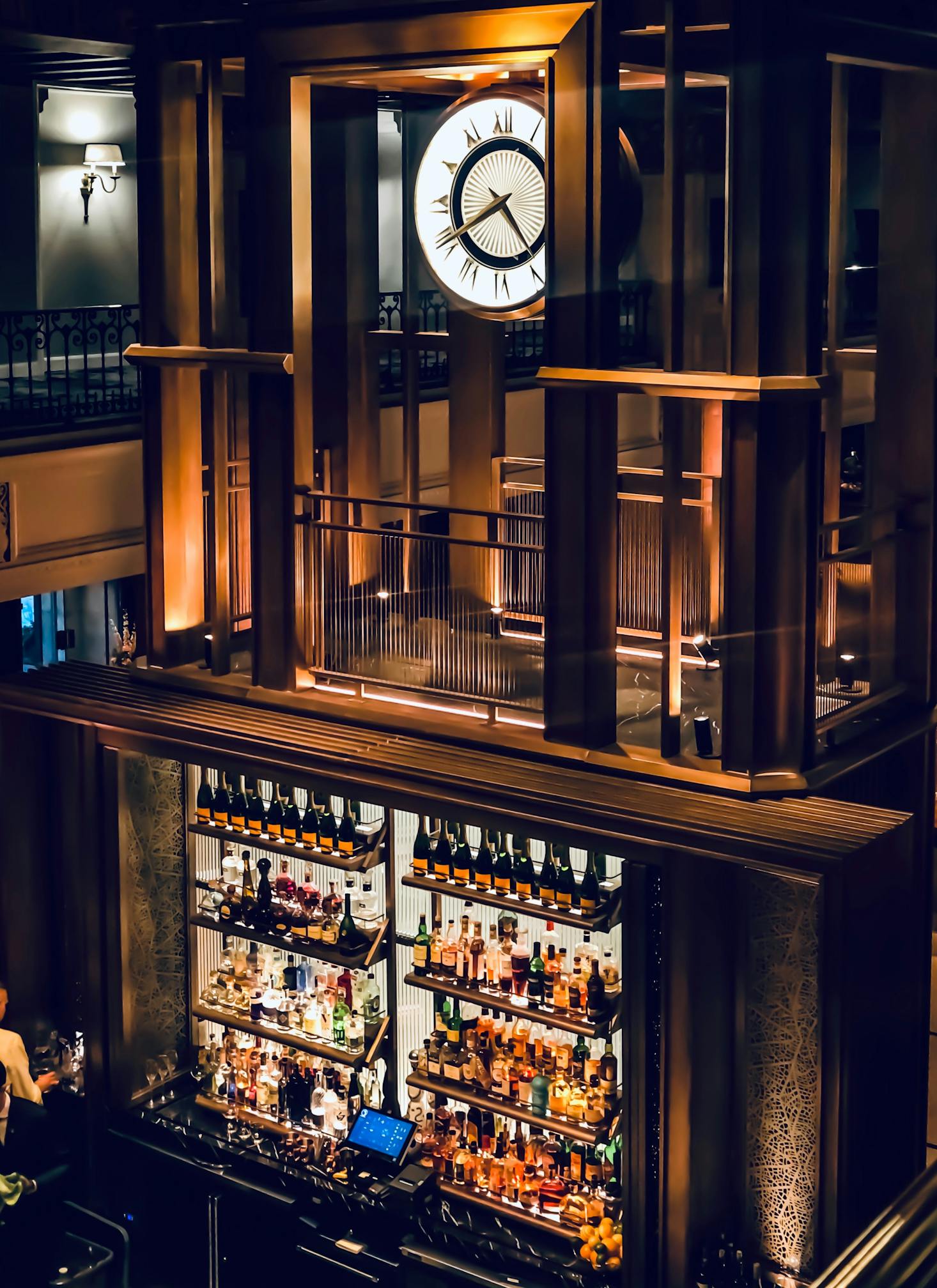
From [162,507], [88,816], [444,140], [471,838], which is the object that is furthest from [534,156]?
[88,816]

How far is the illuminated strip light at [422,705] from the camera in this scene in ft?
19.6

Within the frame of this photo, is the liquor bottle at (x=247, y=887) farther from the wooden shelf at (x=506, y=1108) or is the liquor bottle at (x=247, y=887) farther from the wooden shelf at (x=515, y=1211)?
the wooden shelf at (x=515, y=1211)

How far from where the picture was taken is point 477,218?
5.65 m

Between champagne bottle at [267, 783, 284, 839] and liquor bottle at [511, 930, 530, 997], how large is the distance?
1.10 m

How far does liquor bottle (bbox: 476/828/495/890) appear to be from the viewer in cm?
585

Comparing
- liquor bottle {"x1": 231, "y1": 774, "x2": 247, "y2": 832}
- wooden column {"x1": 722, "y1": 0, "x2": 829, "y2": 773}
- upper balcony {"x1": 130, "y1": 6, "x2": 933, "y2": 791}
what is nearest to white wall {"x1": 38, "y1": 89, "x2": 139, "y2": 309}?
upper balcony {"x1": 130, "y1": 6, "x2": 933, "y2": 791}

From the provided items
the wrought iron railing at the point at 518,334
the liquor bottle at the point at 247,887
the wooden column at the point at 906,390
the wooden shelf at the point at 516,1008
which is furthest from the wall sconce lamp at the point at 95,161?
the wooden shelf at the point at 516,1008

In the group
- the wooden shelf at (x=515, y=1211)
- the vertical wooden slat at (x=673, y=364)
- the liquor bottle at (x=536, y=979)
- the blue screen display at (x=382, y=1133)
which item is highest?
the vertical wooden slat at (x=673, y=364)

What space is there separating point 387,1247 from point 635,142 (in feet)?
22.3

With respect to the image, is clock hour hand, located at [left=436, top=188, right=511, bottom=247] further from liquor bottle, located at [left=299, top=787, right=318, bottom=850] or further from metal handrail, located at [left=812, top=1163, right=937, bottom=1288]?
metal handrail, located at [left=812, top=1163, right=937, bottom=1288]

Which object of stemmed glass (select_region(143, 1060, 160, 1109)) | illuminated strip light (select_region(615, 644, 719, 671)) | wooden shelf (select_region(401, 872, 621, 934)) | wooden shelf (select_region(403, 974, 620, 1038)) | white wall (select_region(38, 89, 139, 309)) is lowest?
stemmed glass (select_region(143, 1060, 160, 1109))

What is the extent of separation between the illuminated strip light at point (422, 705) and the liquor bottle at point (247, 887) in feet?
3.49

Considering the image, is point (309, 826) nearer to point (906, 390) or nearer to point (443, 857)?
point (443, 857)

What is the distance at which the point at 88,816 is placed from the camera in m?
6.64
